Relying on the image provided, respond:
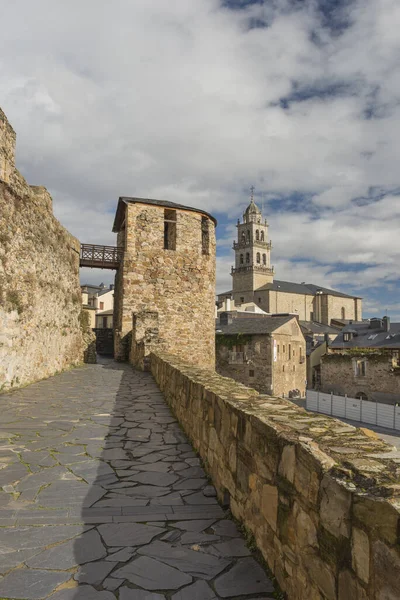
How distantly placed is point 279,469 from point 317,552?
1.65 feet

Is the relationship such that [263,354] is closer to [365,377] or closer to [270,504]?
[365,377]

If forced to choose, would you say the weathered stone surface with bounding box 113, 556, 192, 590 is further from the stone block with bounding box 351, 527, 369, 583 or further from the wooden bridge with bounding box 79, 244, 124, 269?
the wooden bridge with bounding box 79, 244, 124, 269

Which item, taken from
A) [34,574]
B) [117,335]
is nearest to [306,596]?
[34,574]

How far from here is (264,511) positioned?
99.7 inches

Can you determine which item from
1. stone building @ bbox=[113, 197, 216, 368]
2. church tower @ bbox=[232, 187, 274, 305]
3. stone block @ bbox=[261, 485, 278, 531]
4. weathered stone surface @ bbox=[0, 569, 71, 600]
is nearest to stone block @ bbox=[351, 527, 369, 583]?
stone block @ bbox=[261, 485, 278, 531]

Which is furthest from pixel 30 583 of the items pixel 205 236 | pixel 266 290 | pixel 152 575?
pixel 266 290

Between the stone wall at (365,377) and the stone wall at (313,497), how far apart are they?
90.0ft

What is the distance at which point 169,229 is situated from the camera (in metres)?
22.1

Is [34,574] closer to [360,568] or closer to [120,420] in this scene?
[360,568]

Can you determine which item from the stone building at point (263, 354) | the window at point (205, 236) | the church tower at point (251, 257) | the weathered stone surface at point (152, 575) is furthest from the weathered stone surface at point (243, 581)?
the church tower at point (251, 257)

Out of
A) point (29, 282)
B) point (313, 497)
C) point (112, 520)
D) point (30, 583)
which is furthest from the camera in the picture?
point (29, 282)

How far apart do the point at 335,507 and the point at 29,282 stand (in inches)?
393

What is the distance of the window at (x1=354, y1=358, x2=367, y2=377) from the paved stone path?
2654cm

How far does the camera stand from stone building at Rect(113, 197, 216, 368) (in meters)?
19.9
